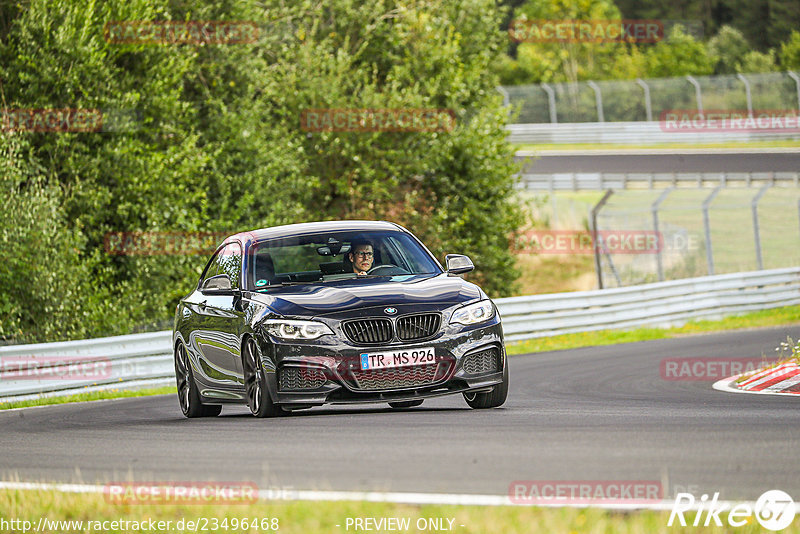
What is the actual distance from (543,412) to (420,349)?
3.71 ft

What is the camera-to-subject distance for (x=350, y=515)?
5.55m

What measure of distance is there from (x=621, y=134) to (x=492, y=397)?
48.9 m

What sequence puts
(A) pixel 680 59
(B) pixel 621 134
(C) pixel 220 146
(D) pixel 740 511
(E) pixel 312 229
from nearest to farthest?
(D) pixel 740 511, (E) pixel 312 229, (C) pixel 220 146, (B) pixel 621 134, (A) pixel 680 59

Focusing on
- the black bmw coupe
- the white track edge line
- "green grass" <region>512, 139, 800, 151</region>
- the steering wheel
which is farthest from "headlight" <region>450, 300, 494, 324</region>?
"green grass" <region>512, 139, 800, 151</region>

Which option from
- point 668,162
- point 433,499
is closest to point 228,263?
point 433,499

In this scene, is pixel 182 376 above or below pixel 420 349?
below

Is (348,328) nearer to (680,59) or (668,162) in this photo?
(668,162)

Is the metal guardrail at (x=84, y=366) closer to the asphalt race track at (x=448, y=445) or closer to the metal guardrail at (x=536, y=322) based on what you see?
the metal guardrail at (x=536, y=322)

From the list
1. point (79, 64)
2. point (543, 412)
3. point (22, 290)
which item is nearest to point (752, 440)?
point (543, 412)

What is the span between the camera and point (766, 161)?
48531 millimetres

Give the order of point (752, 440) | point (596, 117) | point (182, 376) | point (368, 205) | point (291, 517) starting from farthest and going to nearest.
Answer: point (596, 117) < point (368, 205) < point (182, 376) < point (752, 440) < point (291, 517)

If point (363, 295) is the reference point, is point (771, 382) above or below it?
below

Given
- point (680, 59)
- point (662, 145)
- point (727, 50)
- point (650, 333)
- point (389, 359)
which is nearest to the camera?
point (389, 359)

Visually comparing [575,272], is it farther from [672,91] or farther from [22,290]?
[22,290]
